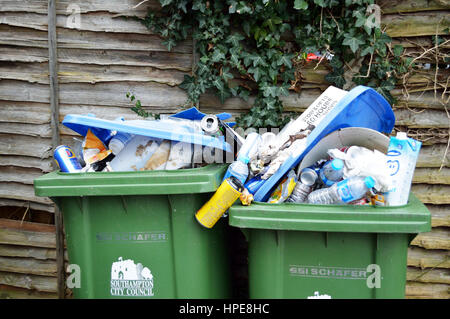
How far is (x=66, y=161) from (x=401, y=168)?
170 cm

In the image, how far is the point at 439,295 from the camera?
296 centimetres

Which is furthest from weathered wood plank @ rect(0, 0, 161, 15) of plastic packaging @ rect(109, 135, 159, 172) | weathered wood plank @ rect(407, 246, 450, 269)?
weathered wood plank @ rect(407, 246, 450, 269)

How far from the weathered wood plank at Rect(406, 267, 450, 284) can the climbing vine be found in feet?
4.16

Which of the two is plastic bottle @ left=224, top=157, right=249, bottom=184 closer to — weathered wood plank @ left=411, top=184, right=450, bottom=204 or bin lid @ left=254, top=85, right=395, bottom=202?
bin lid @ left=254, top=85, right=395, bottom=202

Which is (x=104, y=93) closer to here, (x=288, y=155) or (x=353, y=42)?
(x=288, y=155)

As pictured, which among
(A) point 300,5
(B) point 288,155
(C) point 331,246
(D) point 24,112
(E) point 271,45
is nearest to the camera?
(C) point 331,246

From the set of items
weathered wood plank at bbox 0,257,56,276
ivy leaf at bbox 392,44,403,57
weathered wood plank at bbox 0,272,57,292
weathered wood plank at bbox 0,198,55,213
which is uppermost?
ivy leaf at bbox 392,44,403,57

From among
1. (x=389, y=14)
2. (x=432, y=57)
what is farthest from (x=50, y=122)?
(x=432, y=57)

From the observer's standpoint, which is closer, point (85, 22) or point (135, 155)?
point (135, 155)

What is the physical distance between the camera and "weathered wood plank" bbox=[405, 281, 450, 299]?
2947 mm

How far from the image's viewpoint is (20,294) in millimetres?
3430

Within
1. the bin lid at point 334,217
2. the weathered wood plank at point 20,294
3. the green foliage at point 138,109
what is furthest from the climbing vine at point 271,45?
the weathered wood plank at point 20,294

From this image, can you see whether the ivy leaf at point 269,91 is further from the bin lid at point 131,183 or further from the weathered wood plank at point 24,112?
the weathered wood plank at point 24,112

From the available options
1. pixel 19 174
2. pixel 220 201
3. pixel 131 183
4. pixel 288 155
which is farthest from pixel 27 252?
pixel 288 155
